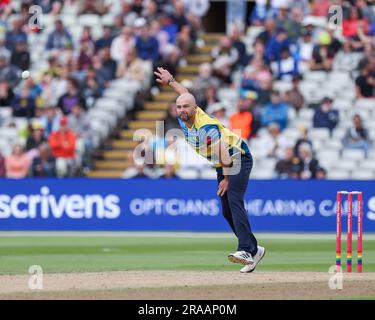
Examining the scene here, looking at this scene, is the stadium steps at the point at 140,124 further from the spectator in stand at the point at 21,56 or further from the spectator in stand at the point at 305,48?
the spectator in stand at the point at 21,56

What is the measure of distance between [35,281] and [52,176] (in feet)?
35.6

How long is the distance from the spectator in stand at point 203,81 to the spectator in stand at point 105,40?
263 centimetres

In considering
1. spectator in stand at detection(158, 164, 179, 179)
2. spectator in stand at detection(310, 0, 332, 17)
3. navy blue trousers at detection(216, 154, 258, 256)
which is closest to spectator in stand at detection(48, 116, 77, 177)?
spectator in stand at detection(158, 164, 179, 179)

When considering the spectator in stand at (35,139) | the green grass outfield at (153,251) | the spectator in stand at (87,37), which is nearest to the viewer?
the green grass outfield at (153,251)

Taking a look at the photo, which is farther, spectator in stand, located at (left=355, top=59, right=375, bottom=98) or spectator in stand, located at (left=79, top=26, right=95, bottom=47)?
spectator in stand, located at (left=79, top=26, right=95, bottom=47)

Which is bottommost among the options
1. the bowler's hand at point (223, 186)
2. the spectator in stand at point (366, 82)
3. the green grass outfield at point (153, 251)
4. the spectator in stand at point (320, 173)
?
the green grass outfield at point (153, 251)

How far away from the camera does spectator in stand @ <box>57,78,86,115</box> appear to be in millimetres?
26312

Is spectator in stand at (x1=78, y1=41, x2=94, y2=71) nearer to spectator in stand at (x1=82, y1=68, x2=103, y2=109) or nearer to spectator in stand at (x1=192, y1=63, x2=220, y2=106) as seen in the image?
spectator in stand at (x1=82, y1=68, x2=103, y2=109)

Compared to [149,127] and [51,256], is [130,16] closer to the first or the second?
[149,127]

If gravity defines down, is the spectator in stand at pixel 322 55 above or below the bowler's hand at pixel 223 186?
above

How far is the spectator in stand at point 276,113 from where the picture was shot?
24.9 m

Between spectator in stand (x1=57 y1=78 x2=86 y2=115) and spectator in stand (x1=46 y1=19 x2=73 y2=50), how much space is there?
5.22 ft

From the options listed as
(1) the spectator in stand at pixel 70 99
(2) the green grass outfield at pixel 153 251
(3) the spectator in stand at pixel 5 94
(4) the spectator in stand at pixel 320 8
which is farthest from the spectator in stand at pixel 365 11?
(3) the spectator in stand at pixel 5 94
